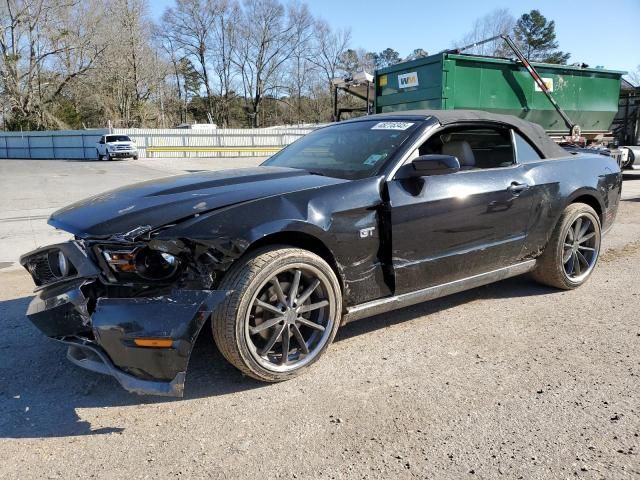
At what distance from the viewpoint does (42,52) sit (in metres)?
44.2

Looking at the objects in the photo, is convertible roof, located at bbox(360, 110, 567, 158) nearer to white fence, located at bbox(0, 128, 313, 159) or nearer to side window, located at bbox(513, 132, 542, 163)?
side window, located at bbox(513, 132, 542, 163)

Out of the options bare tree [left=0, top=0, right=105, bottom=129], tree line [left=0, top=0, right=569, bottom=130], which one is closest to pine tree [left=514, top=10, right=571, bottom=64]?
tree line [left=0, top=0, right=569, bottom=130]

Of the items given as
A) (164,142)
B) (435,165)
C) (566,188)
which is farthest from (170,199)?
(164,142)

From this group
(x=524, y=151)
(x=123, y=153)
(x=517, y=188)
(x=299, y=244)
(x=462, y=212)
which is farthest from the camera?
(x=123, y=153)

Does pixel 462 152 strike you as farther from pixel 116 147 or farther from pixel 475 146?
pixel 116 147

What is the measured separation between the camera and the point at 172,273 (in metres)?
2.63

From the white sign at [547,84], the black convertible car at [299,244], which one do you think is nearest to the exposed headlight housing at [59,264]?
the black convertible car at [299,244]

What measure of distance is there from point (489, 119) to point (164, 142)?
32.8 metres

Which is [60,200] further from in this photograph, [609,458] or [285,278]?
[609,458]

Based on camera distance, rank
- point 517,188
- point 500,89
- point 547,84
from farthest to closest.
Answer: point 547,84
point 500,89
point 517,188

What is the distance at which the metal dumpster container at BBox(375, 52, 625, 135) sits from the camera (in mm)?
10758

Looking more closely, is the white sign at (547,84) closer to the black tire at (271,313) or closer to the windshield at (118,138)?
the black tire at (271,313)

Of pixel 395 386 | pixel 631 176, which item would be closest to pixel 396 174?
pixel 395 386

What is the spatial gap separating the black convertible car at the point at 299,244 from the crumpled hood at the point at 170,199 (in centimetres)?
1
